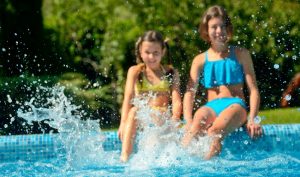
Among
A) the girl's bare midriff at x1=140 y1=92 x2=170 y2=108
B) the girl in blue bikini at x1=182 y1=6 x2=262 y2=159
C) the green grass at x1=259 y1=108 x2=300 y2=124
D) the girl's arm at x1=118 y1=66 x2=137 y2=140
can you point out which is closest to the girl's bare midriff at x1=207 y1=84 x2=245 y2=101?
the girl in blue bikini at x1=182 y1=6 x2=262 y2=159

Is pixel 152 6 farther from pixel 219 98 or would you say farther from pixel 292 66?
pixel 219 98

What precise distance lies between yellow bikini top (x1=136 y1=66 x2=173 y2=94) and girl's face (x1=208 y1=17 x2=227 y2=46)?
1.64 feet

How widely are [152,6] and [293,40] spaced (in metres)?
1.90

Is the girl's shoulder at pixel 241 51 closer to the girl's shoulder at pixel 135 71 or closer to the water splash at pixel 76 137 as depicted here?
the girl's shoulder at pixel 135 71

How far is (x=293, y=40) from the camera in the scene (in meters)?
9.38

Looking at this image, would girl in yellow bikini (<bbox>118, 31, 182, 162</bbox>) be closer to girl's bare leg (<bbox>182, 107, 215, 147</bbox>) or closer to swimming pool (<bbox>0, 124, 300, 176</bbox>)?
girl's bare leg (<bbox>182, 107, 215, 147</bbox>)

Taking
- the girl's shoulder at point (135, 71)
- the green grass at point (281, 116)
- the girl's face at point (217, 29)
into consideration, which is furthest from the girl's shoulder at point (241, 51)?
the green grass at point (281, 116)

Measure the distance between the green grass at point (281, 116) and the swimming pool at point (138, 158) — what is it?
2240 millimetres

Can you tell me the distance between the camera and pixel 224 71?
6.45 meters

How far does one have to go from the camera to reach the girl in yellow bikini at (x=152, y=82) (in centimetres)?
628

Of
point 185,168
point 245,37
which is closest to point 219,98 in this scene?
point 185,168

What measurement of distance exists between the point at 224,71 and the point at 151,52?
68 cm

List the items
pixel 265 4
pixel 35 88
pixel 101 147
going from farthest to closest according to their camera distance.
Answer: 1. pixel 265 4
2. pixel 35 88
3. pixel 101 147

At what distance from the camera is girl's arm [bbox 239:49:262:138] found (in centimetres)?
607
